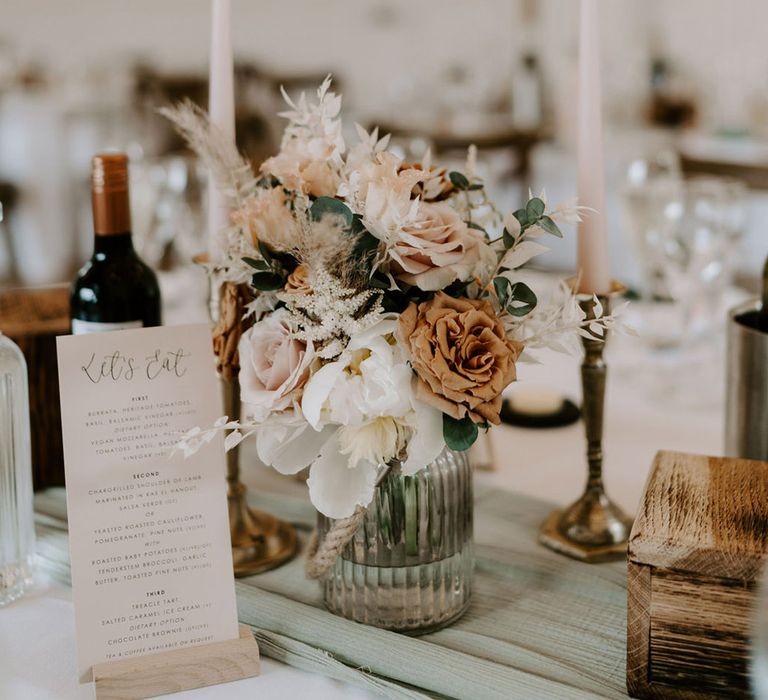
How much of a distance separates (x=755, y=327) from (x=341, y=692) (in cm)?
62

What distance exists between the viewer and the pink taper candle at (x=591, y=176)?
903mm

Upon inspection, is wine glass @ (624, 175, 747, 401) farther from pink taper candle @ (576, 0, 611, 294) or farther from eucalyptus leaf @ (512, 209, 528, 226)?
eucalyptus leaf @ (512, 209, 528, 226)

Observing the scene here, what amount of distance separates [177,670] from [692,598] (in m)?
0.39

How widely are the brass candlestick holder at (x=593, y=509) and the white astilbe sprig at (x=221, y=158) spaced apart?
340 millimetres

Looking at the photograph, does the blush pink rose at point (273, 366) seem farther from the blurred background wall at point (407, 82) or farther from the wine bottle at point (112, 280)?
the blurred background wall at point (407, 82)

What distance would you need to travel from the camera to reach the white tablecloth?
742 mm

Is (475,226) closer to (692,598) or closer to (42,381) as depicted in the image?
(692,598)

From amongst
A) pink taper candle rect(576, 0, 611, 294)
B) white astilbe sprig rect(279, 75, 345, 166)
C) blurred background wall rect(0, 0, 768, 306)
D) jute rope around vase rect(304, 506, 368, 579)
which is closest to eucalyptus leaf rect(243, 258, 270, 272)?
white astilbe sprig rect(279, 75, 345, 166)

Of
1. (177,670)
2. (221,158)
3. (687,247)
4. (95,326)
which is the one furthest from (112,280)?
(687,247)

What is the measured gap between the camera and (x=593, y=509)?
3.16 feet

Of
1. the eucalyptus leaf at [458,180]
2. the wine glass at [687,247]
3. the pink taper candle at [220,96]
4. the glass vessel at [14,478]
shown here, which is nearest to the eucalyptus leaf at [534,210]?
the eucalyptus leaf at [458,180]

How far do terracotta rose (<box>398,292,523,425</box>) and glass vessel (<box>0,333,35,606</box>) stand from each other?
1.27 ft

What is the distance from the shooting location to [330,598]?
2.74 ft

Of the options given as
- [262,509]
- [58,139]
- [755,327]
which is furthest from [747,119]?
[262,509]
